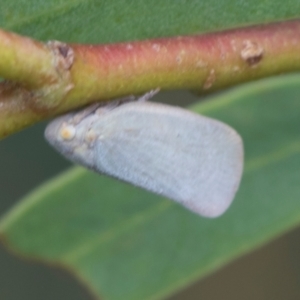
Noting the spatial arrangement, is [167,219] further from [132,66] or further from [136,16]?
[132,66]

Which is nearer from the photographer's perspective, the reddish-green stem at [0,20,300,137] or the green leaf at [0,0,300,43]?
the reddish-green stem at [0,20,300,137]

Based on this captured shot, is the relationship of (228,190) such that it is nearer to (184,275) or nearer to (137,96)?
(137,96)

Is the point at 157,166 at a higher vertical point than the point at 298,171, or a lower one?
higher

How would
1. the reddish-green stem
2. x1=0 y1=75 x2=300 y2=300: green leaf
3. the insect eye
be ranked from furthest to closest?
x1=0 y1=75 x2=300 y2=300: green leaf, the insect eye, the reddish-green stem

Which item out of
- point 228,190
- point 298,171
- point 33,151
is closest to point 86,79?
point 228,190

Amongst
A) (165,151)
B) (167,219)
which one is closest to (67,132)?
(165,151)

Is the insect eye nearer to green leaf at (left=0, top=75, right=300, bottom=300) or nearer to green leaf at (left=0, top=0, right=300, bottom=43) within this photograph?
green leaf at (left=0, top=0, right=300, bottom=43)

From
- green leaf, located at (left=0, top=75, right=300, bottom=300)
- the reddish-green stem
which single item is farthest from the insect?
green leaf, located at (left=0, top=75, right=300, bottom=300)
